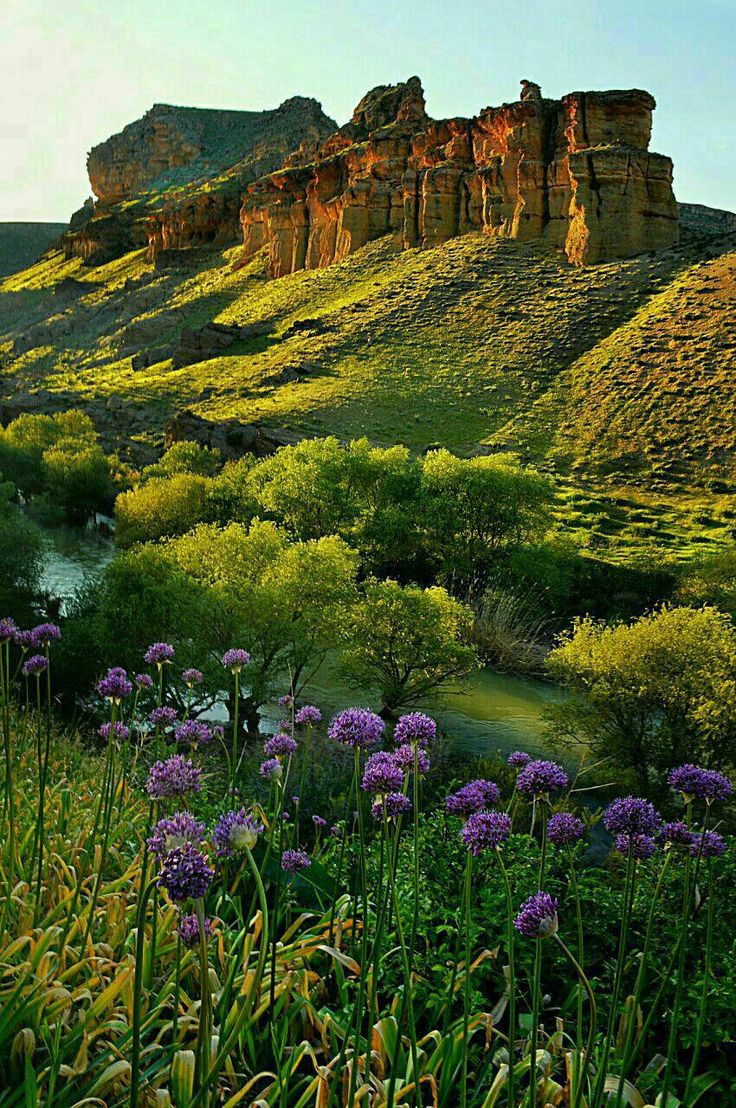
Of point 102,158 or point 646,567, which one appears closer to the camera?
point 646,567

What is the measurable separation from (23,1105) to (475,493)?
21.5 m

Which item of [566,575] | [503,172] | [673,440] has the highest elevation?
[503,172]

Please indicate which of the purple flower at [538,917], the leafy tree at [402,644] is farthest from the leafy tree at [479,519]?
the purple flower at [538,917]

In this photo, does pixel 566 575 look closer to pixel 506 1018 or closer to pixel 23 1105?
pixel 506 1018

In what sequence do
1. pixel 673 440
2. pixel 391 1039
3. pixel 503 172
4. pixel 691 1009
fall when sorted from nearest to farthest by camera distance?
pixel 391 1039 < pixel 691 1009 < pixel 673 440 < pixel 503 172

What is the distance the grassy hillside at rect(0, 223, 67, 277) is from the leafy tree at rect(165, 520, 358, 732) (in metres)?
164

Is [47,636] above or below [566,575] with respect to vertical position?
above

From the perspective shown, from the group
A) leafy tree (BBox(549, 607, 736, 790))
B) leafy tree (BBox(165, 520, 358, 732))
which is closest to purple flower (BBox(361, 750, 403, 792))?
leafy tree (BBox(549, 607, 736, 790))

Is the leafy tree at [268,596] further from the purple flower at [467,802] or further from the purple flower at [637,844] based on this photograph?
the purple flower at [637,844]

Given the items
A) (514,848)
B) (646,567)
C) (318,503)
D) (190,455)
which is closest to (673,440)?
(646,567)

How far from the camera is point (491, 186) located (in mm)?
56750

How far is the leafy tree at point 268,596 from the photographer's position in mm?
13469

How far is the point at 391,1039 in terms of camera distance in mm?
2654

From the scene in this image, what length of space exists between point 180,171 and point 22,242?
41.9 m
